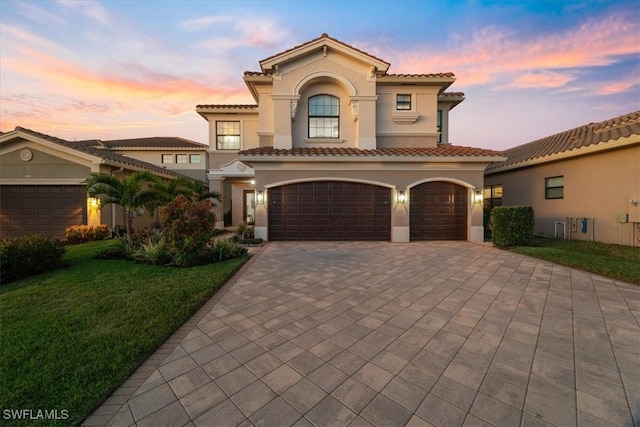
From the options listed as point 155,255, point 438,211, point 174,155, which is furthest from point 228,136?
point 438,211

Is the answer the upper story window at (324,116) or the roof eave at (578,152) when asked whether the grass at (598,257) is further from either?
the upper story window at (324,116)

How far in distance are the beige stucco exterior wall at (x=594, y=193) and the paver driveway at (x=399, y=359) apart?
6.06 m

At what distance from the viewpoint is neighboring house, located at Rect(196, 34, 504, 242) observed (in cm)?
1031

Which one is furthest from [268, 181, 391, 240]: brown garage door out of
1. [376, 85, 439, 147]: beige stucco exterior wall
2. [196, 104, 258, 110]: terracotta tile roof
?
[196, 104, 258, 110]: terracotta tile roof

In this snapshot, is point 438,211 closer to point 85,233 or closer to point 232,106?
point 232,106

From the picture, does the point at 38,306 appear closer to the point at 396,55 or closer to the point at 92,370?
the point at 92,370

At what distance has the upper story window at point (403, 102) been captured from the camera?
12211 millimetres

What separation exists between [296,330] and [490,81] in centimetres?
1682

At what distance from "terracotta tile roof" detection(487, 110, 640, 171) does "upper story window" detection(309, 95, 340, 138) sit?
31.4ft

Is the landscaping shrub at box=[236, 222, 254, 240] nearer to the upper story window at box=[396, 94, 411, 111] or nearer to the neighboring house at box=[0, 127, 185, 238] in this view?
the neighboring house at box=[0, 127, 185, 238]

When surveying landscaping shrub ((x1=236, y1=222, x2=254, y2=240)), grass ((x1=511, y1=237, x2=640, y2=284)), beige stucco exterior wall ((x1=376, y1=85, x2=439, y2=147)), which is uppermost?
beige stucco exterior wall ((x1=376, y1=85, x2=439, y2=147))

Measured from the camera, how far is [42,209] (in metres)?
10.7

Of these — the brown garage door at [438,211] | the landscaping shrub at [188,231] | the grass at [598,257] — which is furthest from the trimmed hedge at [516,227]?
the landscaping shrub at [188,231]

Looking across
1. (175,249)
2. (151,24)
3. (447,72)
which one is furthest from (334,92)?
(175,249)
